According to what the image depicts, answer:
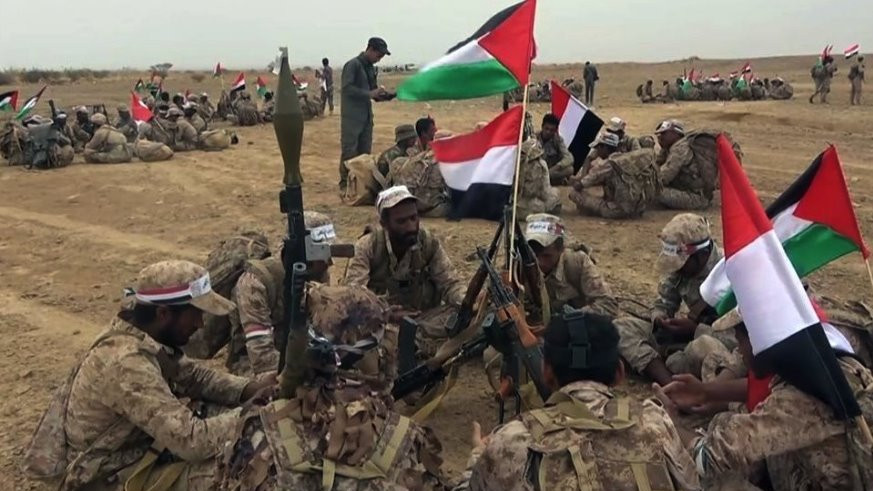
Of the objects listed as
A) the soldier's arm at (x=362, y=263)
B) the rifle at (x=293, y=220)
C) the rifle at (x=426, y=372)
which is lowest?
the rifle at (x=426, y=372)

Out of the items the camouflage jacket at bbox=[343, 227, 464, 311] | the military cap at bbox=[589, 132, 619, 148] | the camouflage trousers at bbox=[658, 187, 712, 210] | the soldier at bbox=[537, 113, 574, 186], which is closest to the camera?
the camouflage jacket at bbox=[343, 227, 464, 311]

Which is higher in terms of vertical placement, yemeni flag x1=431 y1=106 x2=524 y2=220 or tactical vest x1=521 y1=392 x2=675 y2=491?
yemeni flag x1=431 y1=106 x2=524 y2=220

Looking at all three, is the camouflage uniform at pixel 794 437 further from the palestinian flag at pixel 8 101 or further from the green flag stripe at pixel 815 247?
the palestinian flag at pixel 8 101

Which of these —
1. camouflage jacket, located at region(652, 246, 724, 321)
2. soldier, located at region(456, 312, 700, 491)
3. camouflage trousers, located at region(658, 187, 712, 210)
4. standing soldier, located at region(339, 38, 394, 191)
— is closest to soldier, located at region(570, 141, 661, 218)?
camouflage trousers, located at region(658, 187, 712, 210)

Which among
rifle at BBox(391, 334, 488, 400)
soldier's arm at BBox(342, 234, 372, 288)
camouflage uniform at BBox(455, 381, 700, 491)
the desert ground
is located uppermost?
camouflage uniform at BBox(455, 381, 700, 491)

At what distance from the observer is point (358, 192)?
11.8m

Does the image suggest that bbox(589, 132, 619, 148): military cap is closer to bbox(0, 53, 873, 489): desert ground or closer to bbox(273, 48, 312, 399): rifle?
bbox(0, 53, 873, 489): desert ground

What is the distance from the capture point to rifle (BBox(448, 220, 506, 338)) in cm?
486

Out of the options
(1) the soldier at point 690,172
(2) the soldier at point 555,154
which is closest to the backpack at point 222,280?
(1) the soldier at point 690,172

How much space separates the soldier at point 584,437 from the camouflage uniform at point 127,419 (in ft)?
4.66

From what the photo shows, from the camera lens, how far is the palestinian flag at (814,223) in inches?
156

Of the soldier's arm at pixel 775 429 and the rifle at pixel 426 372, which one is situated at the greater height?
the soldier's arm at pixel 775 429

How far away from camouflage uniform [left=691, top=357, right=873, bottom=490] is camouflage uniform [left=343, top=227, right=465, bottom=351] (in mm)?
2806

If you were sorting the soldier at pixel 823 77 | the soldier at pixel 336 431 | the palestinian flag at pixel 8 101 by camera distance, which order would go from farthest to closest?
1. the soldier at pixel 823 77
2. the palestinian flag at pixel 8 101
3. the soldier at pixel 336 431
